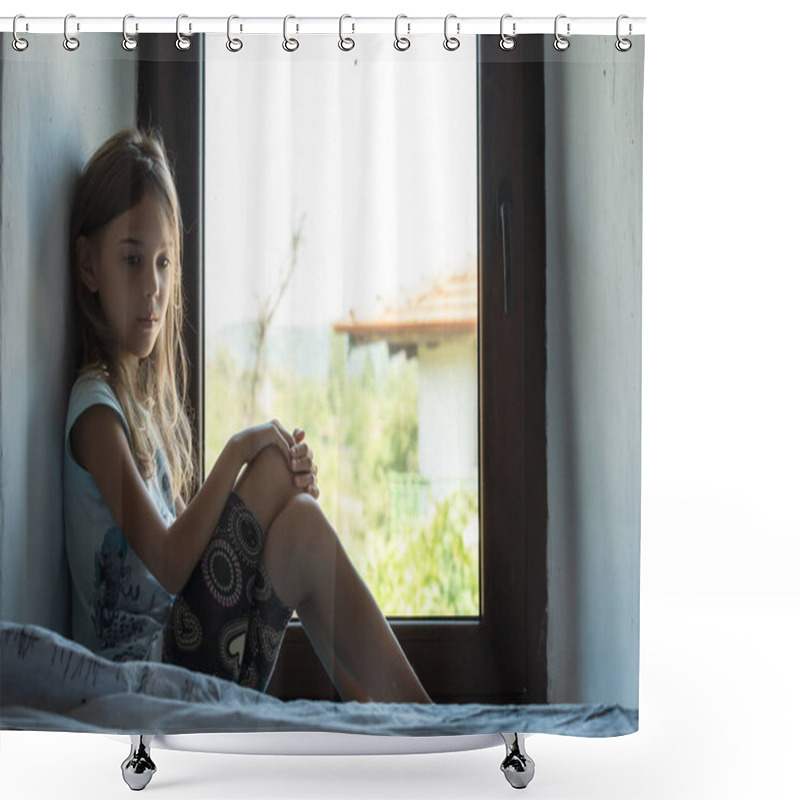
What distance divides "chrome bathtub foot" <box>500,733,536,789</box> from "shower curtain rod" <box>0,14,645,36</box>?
1074 millimetres

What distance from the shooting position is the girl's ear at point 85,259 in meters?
1.63

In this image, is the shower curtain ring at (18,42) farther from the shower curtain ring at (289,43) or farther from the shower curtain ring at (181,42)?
the shower curtain ring at (289,43)

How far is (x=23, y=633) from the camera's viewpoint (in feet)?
5.42

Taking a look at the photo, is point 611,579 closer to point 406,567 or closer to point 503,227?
point 406,567

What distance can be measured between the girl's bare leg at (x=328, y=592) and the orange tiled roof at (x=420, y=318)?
26cm

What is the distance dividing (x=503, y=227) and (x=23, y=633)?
93 cm

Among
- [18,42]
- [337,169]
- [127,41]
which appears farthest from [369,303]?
[18,42]

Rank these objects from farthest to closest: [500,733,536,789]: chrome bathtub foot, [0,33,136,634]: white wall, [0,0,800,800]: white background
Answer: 1. [0,0,800,800]: white background
2. [500,733,536,789]: chrome bathtub foot
3. [0,33,136,634]: white wall

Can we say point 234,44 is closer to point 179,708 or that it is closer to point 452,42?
point 452,42

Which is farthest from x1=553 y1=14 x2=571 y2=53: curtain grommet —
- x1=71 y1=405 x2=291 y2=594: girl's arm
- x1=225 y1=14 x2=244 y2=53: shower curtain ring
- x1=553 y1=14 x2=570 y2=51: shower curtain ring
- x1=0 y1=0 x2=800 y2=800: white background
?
x1=71 y1=405 x2=291 y2=594: girl's arm

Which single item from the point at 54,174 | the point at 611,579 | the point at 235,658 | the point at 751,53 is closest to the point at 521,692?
the point at 611,579

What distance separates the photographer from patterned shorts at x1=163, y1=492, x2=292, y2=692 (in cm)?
164

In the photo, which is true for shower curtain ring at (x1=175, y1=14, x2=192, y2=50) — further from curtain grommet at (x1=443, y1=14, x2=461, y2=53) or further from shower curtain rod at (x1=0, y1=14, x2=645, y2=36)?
curtain grommet at (x1=443, y1=14, x2=461, y2=53)

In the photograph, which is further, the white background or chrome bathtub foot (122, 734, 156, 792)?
the white background
